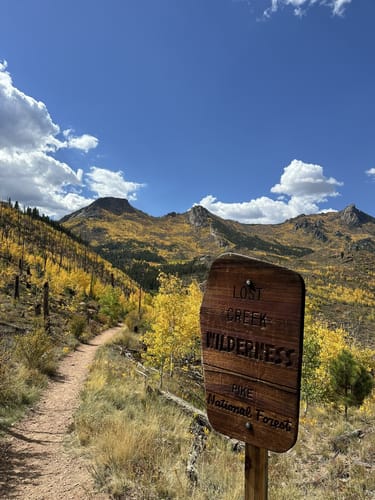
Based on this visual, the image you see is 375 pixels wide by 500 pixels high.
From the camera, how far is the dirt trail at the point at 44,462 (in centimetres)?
453

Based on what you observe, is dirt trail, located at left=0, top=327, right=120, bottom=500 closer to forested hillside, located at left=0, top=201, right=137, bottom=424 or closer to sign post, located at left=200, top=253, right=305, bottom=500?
forested hillside, located at left=0, top=201, right=137, bottom=424

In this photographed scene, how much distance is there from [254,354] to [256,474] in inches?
32.3

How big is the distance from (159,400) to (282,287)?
8881 millimetres

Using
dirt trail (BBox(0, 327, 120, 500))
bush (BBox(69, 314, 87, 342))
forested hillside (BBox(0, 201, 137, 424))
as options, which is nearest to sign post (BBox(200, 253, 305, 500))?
dirt trail (BBox(0, 327, 120, 500))

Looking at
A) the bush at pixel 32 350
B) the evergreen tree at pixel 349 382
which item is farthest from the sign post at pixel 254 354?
the evergreen tree at pixel 349 382

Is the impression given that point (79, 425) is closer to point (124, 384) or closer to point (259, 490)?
point (124, 384)

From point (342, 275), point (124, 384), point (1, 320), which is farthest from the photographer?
point (342, 275)

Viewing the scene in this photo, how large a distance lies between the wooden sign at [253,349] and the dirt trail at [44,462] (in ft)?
11.4

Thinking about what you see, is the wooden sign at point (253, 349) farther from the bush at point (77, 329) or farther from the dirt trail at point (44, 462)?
A: the bush at point (77, 329)

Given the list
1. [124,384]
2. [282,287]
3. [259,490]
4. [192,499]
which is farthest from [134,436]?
[124,384]

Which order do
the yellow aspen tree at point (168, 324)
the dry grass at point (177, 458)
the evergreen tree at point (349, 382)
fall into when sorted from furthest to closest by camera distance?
the evergreen tree at point (349, 382) → the yellow aspen tree at point (168, 324) → the dry grass at point (177, 458)

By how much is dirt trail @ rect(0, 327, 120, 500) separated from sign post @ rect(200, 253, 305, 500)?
11.2ft

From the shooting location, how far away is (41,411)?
26.7ft

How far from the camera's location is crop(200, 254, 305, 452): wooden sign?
1.99 m
